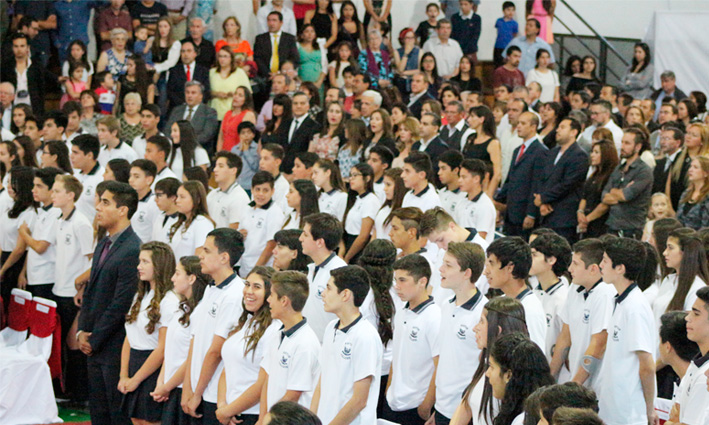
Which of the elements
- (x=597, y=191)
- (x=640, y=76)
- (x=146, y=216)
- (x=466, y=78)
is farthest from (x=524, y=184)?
(x=640, y=76)

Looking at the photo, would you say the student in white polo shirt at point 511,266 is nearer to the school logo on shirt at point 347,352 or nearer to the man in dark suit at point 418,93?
the school logo on shirt at point 347,352

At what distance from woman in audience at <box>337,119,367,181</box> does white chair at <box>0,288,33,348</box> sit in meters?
3.59

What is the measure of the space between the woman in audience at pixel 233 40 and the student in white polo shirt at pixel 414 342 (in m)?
8.36

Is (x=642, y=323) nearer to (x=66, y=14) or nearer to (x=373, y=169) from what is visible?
(x=373, y=169)

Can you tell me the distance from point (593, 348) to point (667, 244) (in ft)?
4.06

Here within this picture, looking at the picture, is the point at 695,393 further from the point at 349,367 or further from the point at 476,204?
the point at 476,204

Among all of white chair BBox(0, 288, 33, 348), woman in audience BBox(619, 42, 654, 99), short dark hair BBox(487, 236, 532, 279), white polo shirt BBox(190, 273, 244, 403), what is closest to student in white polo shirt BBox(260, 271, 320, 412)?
white polo shirt BBox(190, 273, 244, 403)

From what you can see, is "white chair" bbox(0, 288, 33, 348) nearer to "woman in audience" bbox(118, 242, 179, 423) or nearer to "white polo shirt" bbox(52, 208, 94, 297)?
"white polo shirt" bbox(52, 208, 94, 297)

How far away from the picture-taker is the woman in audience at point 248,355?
16.8ft

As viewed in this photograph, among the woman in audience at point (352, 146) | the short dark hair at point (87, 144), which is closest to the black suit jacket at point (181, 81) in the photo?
the woman in audience at point (352, 146)

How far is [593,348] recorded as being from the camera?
16.6ft

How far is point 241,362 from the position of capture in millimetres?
5184

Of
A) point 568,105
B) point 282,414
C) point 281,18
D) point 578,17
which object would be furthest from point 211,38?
point 282,414

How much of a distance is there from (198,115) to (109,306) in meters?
5.35
